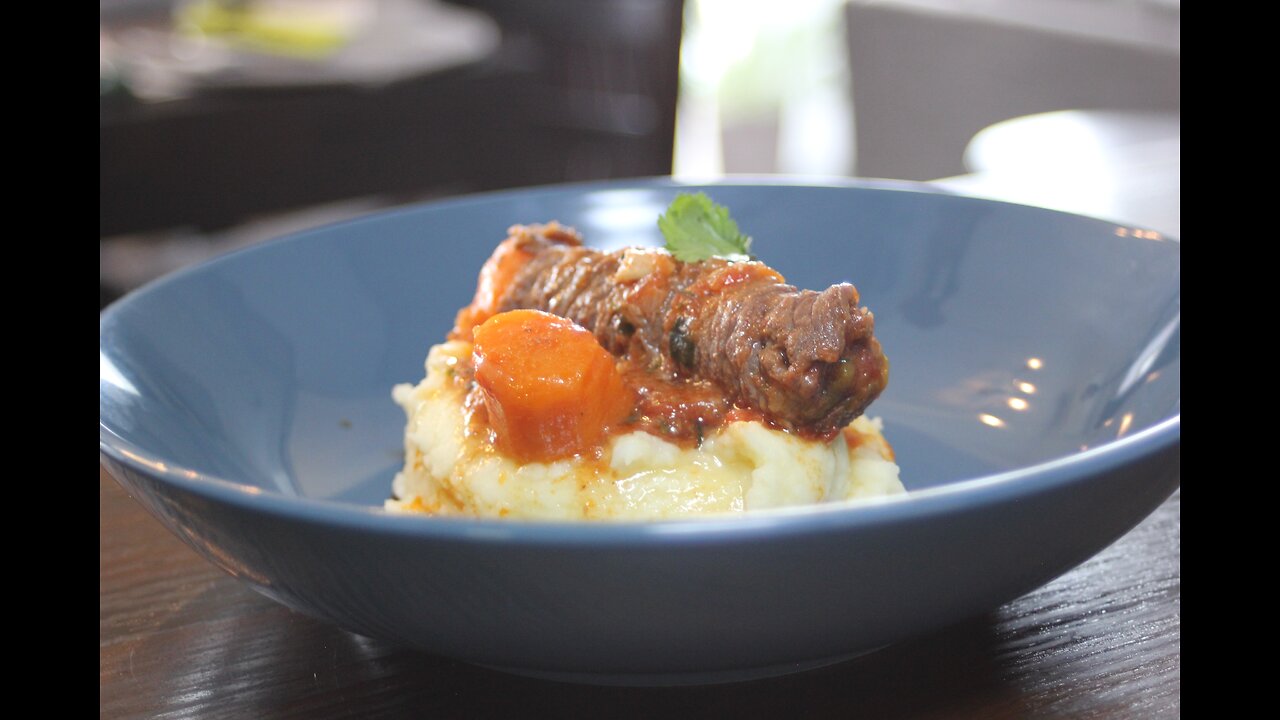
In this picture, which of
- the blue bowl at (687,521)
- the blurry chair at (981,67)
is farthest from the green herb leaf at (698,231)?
the blurry chair at (981,67)

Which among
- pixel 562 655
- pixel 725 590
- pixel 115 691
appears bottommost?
pixel 115 691

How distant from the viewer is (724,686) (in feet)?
4.00

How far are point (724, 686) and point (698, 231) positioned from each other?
771mm

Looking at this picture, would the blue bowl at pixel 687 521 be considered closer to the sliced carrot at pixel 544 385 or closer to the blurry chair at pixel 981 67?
the sliced carrot at pixel 544 385

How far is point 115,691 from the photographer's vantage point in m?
1.29

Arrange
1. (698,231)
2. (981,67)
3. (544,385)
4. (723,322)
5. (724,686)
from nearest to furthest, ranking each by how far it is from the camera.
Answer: (724,686), (544,385), (723,322), (698,231), (981,67)

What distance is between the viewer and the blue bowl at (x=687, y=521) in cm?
97

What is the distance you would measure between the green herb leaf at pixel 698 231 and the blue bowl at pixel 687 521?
0.47 m

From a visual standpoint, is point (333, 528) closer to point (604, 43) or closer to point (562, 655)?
point (562, 655)

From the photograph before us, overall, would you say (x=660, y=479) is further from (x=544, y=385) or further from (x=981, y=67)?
(x=981, y=67)

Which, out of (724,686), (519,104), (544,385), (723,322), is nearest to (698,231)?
(723,322)

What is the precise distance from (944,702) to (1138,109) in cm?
544

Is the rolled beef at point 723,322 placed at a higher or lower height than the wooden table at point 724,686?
higher
